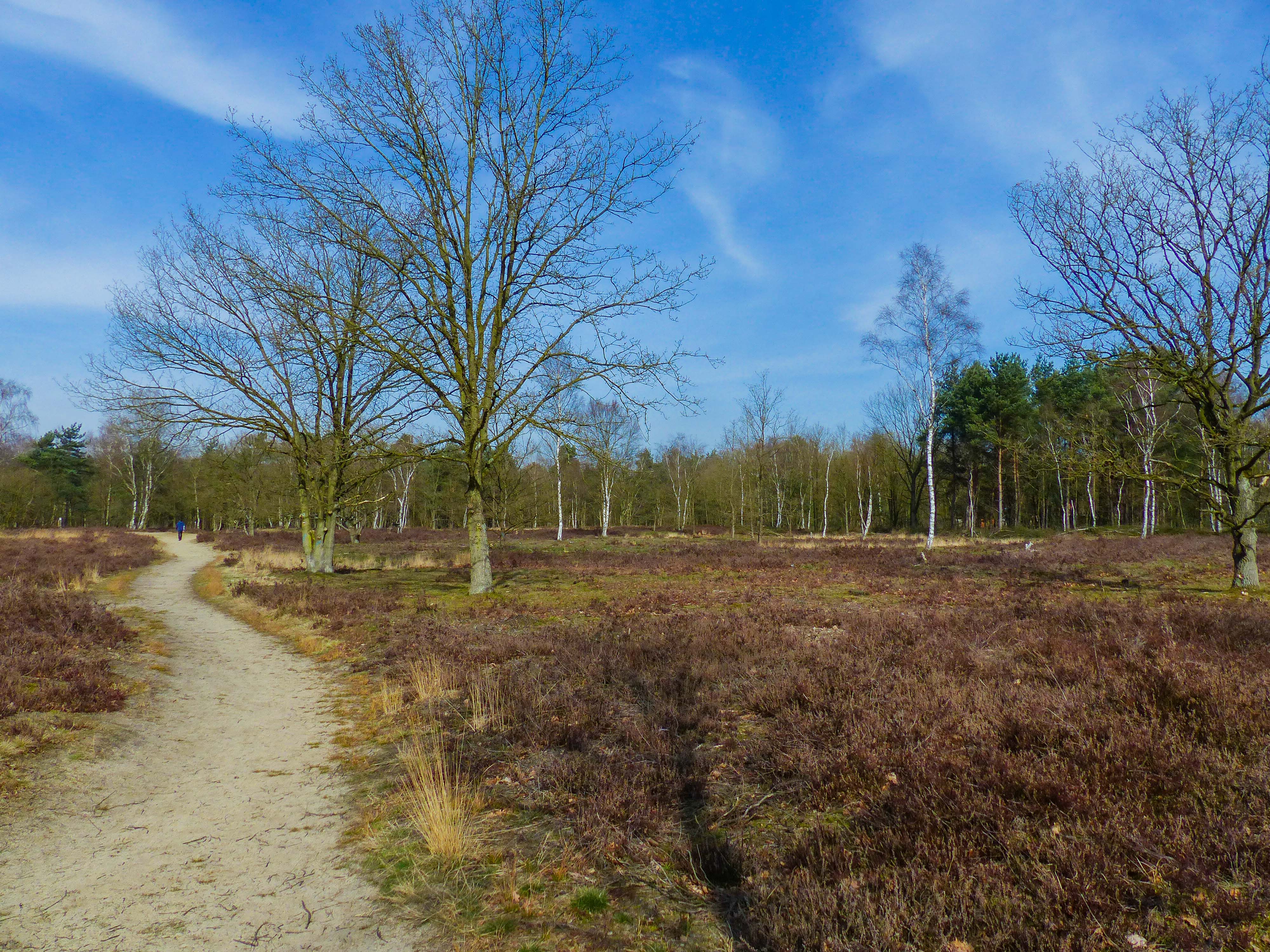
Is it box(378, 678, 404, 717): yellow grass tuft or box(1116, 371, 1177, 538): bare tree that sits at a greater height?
box(1116, 371, 1177, 538): bare tree

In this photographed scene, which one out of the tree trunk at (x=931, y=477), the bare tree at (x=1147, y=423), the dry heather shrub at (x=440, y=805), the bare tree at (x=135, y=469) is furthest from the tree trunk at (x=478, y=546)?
the bare tree at (x=135, y=469)

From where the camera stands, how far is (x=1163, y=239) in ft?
46.2

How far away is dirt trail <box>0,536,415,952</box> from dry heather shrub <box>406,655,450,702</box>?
1.04 m

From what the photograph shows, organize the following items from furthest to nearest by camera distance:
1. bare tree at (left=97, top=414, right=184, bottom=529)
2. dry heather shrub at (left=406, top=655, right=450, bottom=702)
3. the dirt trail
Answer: bare tree at (left=97, top=414, right=184, bottom=529) < dry heather shrub at (left=406, top=655, right=450, bottom=702) < the dirt trail

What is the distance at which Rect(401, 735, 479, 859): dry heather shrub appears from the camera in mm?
4004

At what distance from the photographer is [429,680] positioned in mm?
7980

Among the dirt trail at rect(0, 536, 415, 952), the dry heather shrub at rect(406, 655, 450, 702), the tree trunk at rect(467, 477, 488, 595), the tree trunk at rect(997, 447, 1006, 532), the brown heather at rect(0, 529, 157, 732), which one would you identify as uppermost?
the tree trunk at rect(997, 447, 1006, 532)

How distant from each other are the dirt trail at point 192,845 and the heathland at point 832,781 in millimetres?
400

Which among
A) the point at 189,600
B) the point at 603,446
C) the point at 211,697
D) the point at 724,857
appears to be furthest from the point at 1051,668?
the point at 189,600

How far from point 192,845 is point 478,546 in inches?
458

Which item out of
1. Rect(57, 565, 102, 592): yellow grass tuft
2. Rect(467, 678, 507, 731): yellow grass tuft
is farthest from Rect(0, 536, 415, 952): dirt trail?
Rect(57, 565, 102, 592): yellow grass tuft

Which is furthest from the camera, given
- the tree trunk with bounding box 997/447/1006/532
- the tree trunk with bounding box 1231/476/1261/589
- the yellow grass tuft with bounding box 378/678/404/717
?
the tree trunk with bounding box 997/447/1006/532

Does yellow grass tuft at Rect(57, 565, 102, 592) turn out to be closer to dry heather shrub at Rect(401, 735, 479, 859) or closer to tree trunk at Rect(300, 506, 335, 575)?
tree trunk at Rect(300, 506, 335, 575)

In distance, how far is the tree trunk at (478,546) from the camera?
1563cm
